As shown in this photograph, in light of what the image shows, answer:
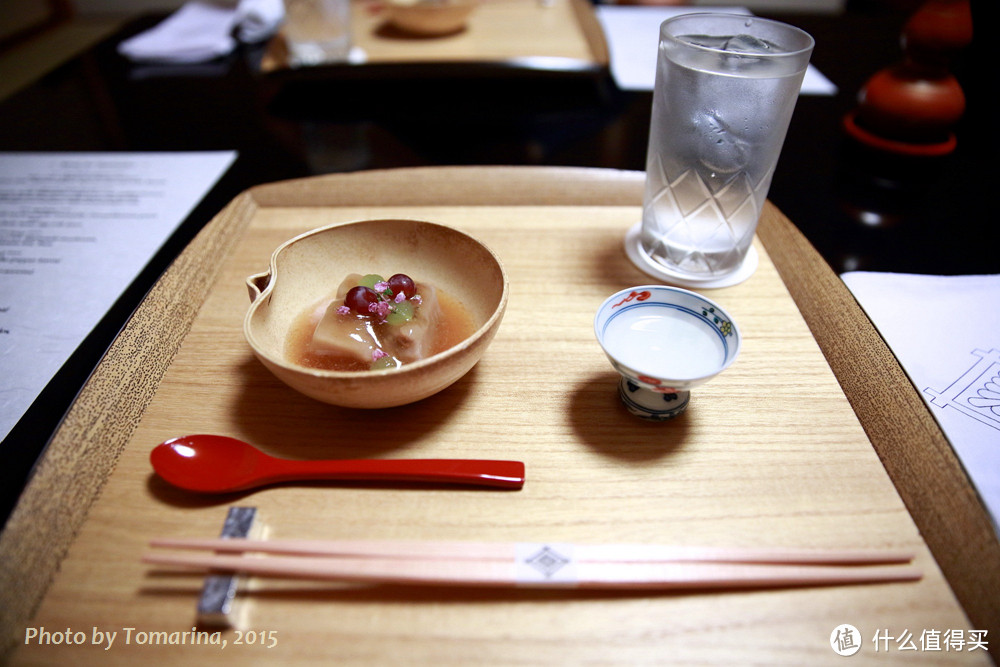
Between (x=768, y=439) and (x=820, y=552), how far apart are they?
0.16 m

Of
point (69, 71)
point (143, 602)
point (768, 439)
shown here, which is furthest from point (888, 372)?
point (69, 71)

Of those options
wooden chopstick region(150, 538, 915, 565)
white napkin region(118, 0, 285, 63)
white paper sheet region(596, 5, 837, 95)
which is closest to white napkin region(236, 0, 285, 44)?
white napkin region(118, 0, 285, 63)

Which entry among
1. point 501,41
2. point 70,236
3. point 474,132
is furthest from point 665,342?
point 501,41

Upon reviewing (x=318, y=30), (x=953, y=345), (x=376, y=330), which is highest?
(x=318, y=30)

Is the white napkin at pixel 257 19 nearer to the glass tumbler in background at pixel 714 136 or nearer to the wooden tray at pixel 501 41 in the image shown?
the wooden tray at pixel 501 41

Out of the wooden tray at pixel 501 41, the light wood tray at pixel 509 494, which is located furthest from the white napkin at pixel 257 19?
the light wood tray at pixel 509 494

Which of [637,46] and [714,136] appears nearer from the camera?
[714,136]

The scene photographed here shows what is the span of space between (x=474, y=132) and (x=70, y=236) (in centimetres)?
95

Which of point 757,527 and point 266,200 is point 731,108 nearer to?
point 757,527

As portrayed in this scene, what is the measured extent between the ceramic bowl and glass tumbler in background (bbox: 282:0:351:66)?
4.30 ft

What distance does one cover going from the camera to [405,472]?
0.65 metres

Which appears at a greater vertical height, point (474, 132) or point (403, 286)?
point (403, 286)

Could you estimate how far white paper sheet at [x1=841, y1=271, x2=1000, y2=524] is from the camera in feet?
2.44

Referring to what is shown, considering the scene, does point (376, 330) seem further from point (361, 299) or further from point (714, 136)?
point (714, 136)
